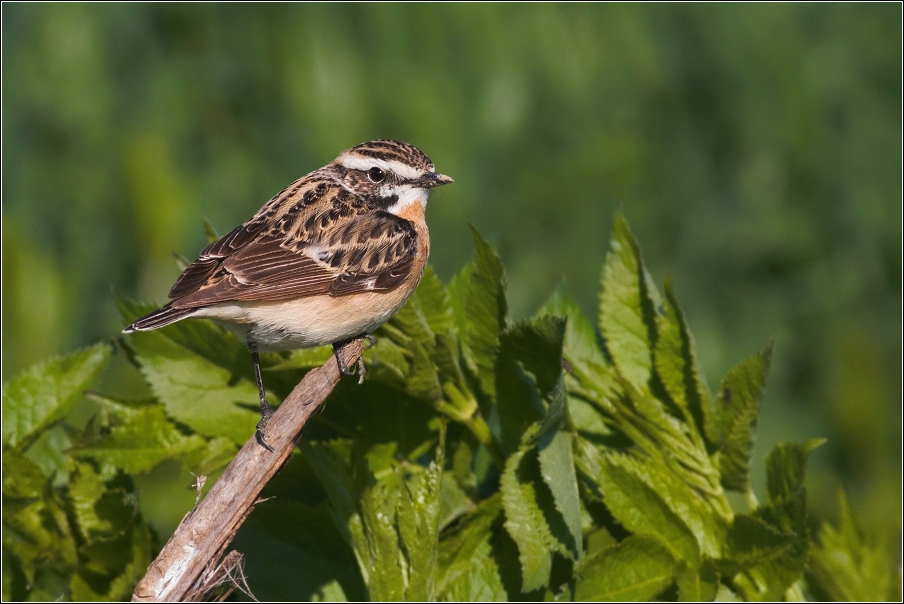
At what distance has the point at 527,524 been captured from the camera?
3.24 metres

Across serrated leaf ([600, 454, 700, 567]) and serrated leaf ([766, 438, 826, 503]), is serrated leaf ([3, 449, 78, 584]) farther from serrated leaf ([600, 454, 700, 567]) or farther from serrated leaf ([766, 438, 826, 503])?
serrated leaf ([766, 438, 826, 503])

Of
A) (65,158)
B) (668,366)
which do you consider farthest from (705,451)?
(65,158)

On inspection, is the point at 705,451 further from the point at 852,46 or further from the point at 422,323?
the point at 852,46

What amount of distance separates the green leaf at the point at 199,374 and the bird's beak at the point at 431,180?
1.54 meters

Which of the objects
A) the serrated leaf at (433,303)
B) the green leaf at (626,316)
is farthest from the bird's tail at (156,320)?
the green leaf at (626,316)

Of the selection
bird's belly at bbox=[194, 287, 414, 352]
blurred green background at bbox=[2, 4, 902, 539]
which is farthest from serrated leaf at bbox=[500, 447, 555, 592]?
blurred green background at bbox=[2, 4, 902, 539]

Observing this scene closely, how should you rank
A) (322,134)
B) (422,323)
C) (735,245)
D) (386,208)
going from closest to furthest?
(422,323) < (386,208) < (735,245) < (322,134)

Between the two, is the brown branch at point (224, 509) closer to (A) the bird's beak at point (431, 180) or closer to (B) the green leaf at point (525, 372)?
(B) the green leaf at point (525, 372)

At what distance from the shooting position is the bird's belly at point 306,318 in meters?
3.97

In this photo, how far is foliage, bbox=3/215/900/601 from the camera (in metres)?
3.24

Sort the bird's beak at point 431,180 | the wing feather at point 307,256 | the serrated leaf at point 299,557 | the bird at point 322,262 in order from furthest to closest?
the bird's beak at point 431,180 < the wing feather at point 307,256 < the bird at point 322,262 < the serrated leaf at point 299,557

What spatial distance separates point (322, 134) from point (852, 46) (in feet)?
14.1

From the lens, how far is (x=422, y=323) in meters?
3.51

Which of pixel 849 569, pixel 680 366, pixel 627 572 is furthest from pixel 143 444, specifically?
pixel 849 569
